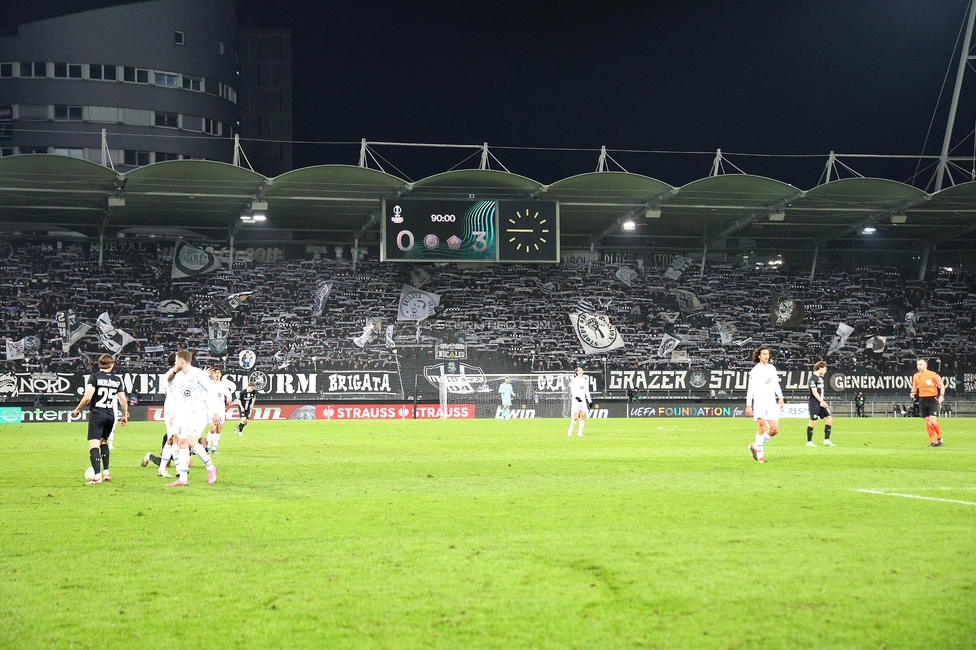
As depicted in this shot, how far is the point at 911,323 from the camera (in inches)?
2077

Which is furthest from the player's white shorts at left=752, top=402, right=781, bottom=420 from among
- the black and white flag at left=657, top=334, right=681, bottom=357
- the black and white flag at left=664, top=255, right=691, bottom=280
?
the black and white flag at left=664, top=255, right=691, bottom=280

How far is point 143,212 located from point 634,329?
2706 centimetres

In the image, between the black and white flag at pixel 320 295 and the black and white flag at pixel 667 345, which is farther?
the black and white flag at pixel 667 345

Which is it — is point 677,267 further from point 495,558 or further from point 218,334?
point 495,558

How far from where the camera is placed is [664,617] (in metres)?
6.47

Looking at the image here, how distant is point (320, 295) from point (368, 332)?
4043mm

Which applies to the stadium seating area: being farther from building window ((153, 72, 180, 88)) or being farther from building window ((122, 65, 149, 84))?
building window ((153, 72, 180, 88))

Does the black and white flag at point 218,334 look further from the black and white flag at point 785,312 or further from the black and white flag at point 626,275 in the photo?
the black and white flag at point 785,312

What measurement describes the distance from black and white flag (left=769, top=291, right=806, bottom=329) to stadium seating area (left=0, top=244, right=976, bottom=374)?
0.40 meters

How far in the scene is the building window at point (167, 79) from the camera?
68000 millimetres

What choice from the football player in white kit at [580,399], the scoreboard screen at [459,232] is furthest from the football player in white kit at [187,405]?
the scoreboard screen at [459,232]

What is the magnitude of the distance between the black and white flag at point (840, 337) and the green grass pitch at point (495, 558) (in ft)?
116

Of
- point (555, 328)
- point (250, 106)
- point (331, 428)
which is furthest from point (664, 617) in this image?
point (250, 106)

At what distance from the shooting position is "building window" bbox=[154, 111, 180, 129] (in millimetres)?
68062
